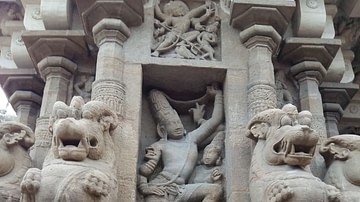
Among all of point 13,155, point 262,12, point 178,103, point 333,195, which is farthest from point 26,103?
point 333,195

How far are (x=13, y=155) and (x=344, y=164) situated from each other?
3342 millimetres

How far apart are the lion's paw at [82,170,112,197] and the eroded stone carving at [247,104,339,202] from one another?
1.36 meters

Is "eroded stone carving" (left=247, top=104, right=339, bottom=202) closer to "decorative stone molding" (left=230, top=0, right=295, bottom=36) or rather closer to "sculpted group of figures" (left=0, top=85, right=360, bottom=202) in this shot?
"sculpted group of figures" (left=0, top=85, right=360, bottom=202)

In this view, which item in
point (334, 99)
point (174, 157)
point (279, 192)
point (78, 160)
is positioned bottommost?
point (279, 192)

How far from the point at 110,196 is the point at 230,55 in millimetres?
2326

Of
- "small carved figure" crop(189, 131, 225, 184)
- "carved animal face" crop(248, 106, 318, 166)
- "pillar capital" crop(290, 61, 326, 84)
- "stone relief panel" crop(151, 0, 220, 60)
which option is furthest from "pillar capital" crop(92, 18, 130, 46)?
"pillar capital" crop(290, 61, 326, 84)

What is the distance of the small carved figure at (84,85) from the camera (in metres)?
6.35

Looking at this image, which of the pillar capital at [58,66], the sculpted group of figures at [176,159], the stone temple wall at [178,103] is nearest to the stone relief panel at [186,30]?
the stone temple wall at [178,103]

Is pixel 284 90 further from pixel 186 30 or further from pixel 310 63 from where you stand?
pixel 186 30

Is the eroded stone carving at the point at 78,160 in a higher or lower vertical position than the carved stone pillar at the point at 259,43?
lower

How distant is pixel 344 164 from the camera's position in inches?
211

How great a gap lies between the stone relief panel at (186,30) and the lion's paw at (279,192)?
6.46 feet

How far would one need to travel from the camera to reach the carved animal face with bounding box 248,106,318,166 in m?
4.67

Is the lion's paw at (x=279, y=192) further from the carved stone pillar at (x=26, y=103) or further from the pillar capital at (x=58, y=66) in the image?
the carved stone pillar at (x=26, y=103)
